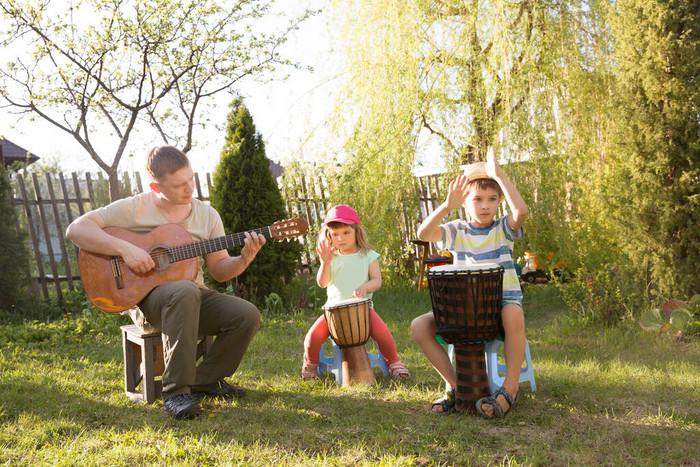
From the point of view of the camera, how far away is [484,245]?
330cm

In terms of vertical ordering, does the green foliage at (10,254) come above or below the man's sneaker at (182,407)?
above

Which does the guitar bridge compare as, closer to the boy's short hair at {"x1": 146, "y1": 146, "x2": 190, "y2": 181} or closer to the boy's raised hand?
the boy's short hair at {"x1": 146, "y1": 146, "x2": 190, "y2": 181}

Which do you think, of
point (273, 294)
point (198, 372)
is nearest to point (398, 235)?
point (273, 294)

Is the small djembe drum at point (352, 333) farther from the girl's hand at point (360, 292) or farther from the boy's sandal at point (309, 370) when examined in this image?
the boy's sandal at point (309, 370)

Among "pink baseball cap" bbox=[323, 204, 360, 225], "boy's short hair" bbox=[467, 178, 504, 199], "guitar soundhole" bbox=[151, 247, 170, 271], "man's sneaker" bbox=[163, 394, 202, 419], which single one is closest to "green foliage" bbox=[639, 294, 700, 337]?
"boy's short hair" bbox=[467, 178, 504, 199]

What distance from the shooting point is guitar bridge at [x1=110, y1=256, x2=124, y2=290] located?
132 inches

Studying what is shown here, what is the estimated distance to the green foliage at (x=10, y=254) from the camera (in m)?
7.02

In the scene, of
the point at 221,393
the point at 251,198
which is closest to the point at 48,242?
the point at 251,198

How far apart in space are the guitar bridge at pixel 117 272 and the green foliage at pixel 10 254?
453 centimetres

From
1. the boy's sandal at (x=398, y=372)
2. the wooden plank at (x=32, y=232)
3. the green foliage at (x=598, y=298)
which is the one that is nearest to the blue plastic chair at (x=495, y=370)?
the boy's sandal at (x=398, y=372)

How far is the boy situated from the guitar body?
4.93 feet

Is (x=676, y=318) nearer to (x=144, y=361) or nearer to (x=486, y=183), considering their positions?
(x=486, y=183)

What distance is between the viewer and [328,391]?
144 inches

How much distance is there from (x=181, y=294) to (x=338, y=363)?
1.21 m
